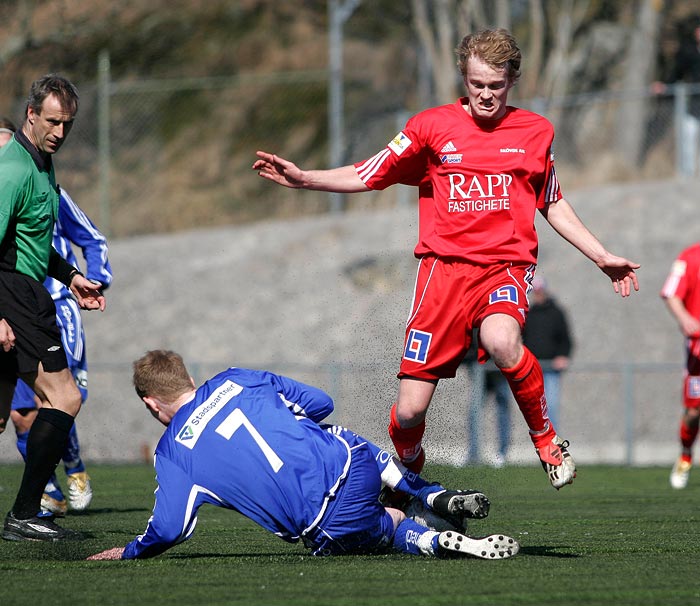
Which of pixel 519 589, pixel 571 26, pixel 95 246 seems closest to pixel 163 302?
pixel 571 26

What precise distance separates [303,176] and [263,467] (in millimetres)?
1600

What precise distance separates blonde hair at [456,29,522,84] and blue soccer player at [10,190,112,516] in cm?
261

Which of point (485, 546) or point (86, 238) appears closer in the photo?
point (485, 546)

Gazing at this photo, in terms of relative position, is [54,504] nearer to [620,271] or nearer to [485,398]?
[620,271]

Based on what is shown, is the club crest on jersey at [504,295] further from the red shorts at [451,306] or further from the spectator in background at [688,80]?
the spectator in background at [688,80]

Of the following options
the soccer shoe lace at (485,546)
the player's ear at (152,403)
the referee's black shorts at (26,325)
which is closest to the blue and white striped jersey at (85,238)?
the referee's black shorts at (26,325)

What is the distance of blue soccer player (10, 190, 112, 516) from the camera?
25.7 feet

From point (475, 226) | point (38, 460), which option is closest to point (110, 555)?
point (38, 460)

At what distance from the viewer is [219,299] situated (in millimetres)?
19844

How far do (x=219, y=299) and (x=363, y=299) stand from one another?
2.20 metres

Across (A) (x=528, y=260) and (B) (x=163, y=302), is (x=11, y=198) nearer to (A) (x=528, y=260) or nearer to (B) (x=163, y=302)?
(A) (x=528, y=260)

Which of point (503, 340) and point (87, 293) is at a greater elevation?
point (87, 293)

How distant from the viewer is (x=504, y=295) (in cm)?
597

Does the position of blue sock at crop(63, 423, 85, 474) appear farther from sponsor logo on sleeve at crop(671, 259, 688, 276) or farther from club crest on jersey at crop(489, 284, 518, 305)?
sponsor logo on sleeve at crop(671, 259, 688, 276)
